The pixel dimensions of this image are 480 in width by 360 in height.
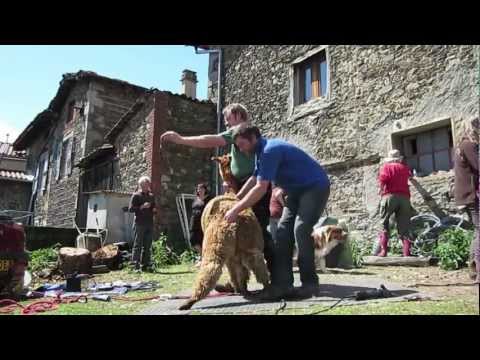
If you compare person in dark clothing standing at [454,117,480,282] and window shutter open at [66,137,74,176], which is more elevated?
window shutter open at [66,137,74,176]

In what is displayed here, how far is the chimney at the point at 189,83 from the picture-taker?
48.6 ft

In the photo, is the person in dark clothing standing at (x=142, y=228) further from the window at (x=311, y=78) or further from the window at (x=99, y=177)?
the window at (x=99, y=177)

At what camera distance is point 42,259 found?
775 centimetres

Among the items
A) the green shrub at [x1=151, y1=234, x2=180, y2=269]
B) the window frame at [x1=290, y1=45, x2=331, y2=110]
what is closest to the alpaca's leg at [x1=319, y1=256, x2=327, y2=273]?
the green shrub at [x1=151, y1=234, x2=180, y2=269]

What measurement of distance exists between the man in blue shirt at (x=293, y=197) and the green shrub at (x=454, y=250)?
2473 millimetres

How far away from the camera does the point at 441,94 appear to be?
6.38 metres

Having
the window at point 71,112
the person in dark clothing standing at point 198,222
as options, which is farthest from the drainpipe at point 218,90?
the window at point 71,112

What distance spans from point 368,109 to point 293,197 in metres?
4.89

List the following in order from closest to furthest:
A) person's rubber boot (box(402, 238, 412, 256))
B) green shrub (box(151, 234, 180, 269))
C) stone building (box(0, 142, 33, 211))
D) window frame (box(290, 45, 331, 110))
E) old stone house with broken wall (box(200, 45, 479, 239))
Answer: person's rubber boot (box(402, 238, 412, 256)), old stone house with broken wall (box(200, 45, 479, 239)), green shrub (box(151, 234, 180, 269)), window frame (box(290, 45, 331, 110)), stone building (box(0, 142, 33, 211))

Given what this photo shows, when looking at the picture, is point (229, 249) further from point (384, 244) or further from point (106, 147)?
point (106, 147)

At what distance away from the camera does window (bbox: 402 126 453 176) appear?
6.42 meters

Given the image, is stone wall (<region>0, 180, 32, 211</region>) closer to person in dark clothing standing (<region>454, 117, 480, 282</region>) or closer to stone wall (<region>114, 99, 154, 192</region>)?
stone wall (<region>114, 99, 154, 192</region>)

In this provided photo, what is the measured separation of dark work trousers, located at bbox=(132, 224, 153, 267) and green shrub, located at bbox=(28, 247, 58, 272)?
179 centimetres
